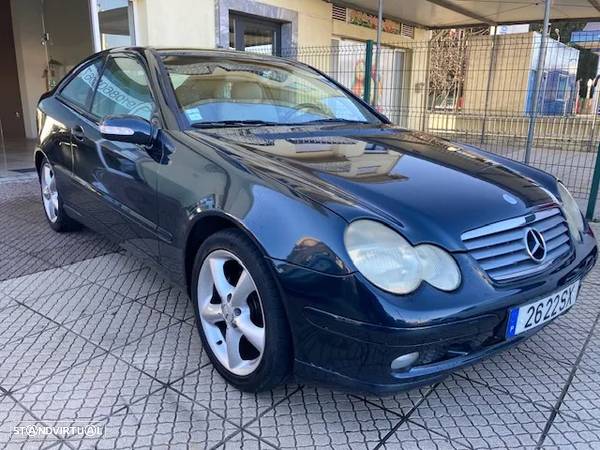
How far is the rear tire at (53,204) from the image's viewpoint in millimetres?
3955

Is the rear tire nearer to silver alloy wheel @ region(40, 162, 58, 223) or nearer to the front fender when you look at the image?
silver alloy wheel @ region(40, 162, 58, 223)

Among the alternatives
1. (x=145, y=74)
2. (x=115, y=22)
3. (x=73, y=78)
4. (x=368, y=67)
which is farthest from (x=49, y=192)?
(x=368, y=67)

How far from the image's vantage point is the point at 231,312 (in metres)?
2.09

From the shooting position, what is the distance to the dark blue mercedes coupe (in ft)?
5.49

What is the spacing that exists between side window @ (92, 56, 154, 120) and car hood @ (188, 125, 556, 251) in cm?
59

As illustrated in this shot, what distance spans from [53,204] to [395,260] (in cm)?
340

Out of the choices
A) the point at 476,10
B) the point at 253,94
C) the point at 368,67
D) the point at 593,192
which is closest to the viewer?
the point at 253,94

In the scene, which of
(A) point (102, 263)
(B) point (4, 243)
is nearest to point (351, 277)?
(A) point (102, 263)

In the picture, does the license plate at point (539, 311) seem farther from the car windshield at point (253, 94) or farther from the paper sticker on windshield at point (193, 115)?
the paper sticker on windshield at point (193, 115)

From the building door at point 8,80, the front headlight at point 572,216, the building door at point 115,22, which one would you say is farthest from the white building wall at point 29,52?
the front headlight at point 572,216

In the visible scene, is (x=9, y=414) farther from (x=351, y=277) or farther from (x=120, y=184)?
(x=351, y=277)

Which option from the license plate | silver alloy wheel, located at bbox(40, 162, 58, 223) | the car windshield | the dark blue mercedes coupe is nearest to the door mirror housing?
the dark blue mercedes coupe
